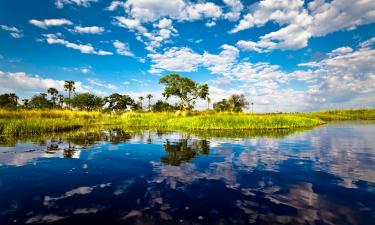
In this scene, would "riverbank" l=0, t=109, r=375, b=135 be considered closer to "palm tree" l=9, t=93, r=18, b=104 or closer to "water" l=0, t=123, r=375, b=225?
"water" l=0, t=123, r=375, b=225

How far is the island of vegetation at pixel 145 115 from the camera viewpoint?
91.5 feet

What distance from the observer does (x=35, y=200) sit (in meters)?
6.46

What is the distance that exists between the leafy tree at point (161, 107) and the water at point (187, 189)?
3173 inches

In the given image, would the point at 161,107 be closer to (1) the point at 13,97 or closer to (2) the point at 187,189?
(1) the point at 13,97

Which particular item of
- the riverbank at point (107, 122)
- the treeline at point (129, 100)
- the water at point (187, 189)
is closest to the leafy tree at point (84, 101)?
the treeline at point (129, 100)

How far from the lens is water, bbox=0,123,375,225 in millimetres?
5566

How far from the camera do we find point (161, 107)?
99562mm

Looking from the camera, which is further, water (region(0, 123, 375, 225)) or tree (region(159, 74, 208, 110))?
tree (region(159, 74, 208, 110))

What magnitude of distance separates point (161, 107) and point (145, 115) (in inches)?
1932

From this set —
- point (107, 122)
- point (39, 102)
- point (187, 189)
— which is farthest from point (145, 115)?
point (39, 102)

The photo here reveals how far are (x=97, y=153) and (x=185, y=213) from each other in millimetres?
9363

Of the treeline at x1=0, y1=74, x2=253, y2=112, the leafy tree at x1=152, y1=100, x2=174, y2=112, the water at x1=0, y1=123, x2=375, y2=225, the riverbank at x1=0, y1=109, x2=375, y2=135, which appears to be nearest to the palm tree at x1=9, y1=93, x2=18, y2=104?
the treeline at x1=0, y1=74, x2=253, y2=112

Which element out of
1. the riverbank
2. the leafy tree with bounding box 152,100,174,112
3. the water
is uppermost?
the leafy tree with bounding box 152,100,174,112

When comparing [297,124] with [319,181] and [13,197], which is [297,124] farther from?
[13,197]
